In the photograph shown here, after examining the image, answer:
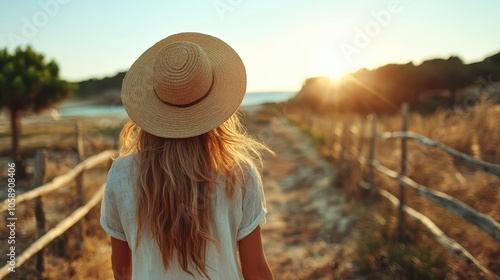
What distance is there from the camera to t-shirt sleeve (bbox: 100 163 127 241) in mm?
1217

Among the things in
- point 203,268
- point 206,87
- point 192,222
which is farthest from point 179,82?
point 203,268

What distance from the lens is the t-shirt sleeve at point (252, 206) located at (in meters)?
1.25

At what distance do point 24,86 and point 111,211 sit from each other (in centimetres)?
838

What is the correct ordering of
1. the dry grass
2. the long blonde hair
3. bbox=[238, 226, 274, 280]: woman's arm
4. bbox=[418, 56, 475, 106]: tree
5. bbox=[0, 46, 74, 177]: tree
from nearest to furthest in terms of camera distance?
the long blonde hair
bbox=[238, 226, 274, 280]: woman's arm
the dry grass
bbox=[0, 46, 74, 177]: tree
bbox=[418, 56, 475, 106]: tree

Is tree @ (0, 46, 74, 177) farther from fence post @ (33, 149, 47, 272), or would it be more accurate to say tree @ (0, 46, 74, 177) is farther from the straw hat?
the straw hat

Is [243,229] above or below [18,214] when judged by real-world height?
above

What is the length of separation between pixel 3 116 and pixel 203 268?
29.6 ft

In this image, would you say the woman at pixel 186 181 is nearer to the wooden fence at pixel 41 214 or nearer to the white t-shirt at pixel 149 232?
the white t-shirt at pixel 149 232

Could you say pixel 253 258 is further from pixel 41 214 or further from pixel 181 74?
pixel 41 214

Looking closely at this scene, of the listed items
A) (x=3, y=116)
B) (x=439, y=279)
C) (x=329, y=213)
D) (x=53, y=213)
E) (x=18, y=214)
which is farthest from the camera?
(x=3, y=116)

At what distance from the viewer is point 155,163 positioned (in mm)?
1195

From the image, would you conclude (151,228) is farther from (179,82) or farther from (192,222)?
(179,82)

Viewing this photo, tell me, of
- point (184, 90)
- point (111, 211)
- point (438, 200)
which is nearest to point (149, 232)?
point (111, 211)

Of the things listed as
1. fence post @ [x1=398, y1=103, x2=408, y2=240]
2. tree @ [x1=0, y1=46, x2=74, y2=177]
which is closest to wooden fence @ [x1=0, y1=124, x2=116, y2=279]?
fence post @ [x1=398, y1=103, x2=408, y2=240]
